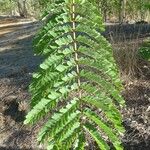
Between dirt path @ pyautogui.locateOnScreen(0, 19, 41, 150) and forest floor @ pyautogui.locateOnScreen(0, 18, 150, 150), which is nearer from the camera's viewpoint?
forest floor @ pyautogui.locateOnScreen(0, 18, 150, 150)

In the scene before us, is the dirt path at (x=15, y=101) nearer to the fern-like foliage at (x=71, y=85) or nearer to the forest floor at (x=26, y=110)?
the forest floor at (x=26, y=110)

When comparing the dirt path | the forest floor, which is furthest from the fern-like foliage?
the dirt path

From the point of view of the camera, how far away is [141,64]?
7527mm

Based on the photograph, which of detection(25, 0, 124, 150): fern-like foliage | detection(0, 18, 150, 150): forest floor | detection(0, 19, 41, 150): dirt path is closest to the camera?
detection(25, 0, 124, 150): fern-like foliage

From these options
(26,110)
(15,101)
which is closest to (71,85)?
(26,110)

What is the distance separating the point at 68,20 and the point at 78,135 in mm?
604

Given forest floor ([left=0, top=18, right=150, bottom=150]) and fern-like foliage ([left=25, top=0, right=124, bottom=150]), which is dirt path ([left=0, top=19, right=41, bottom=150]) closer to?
forest floor ([left=0, top=18, right=150, bottom=150])

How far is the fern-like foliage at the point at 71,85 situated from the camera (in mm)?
2199

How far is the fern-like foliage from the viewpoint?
220cm

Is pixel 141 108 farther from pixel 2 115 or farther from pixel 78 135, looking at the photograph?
pixel 78 135

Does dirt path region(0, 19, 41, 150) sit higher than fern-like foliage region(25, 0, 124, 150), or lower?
lower

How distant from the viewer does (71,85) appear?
7.69 feet

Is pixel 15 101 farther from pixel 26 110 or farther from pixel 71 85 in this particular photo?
pixel 71 85

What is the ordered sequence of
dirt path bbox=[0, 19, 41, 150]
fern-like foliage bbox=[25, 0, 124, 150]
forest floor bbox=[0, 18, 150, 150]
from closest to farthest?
fern-like foliage bbox=[25, 0, 124, 150] < forest floor bbox=[0, 18, 150, 150] < dirt path bbox=[0, 19, 41, 150]
